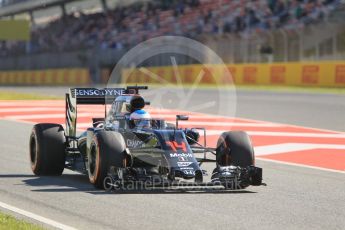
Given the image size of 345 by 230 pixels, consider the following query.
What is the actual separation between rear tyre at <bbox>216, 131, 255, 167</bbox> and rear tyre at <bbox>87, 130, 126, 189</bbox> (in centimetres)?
121

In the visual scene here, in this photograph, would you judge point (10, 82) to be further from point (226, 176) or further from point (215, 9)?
point (226, 176)

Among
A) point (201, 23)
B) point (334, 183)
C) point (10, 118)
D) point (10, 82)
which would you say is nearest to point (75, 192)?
point (334, 183)

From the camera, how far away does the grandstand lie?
1142 inches

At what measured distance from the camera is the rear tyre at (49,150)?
930 centimetres

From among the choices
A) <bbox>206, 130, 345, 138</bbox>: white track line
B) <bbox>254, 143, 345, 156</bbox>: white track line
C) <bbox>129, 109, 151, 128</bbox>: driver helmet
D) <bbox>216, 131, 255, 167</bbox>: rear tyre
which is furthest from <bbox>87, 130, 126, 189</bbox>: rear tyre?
<bbox>206, 130, 345, 138</bbox>: white track line

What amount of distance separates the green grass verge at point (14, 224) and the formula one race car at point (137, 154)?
1.66 m

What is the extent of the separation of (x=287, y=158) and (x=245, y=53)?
21.2 m

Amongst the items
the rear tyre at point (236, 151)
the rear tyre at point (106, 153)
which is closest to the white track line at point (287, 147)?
the rear tyre at point (236, 151)

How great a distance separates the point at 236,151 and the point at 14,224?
3.13m

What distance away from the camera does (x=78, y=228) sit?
6.08 meters

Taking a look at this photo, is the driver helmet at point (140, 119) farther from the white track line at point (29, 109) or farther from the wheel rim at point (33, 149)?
the white track line at point (29, 109)

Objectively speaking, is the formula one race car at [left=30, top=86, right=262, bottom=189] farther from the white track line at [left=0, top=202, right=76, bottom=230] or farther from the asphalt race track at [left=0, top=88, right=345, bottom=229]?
the white track line at [left=0, top=202, right=76, bottom=230]

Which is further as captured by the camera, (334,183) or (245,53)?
(245,53)

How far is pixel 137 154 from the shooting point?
27.1 ft
